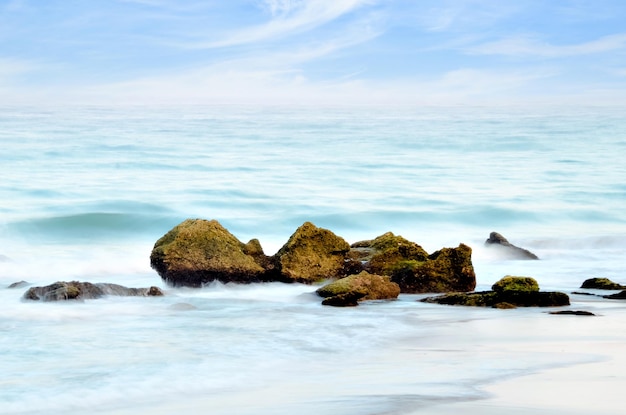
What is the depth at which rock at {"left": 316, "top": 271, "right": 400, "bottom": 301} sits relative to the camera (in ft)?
39.1

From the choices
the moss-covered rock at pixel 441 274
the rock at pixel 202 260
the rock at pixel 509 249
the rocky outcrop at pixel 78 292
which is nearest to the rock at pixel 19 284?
the rocky outcrop at pixel 78 292

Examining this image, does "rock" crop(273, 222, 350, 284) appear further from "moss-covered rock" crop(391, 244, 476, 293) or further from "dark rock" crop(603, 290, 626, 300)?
"dark rock" crop(603, 290, 626, 300)

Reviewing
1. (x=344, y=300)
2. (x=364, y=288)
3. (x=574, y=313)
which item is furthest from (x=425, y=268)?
(x=574, y=313)

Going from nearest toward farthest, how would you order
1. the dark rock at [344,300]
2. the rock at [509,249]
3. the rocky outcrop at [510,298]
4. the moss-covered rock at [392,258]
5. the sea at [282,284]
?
the sea at [282,284]
the rocky outcrop at [510,298]
the dark rock at [344,300]
the moss-covered rock at [392,258]
the rock at [509,249]

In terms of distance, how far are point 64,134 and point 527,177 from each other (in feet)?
93.7

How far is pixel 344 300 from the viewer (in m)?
11.6

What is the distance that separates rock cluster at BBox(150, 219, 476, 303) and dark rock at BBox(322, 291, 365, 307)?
1008 millimetres

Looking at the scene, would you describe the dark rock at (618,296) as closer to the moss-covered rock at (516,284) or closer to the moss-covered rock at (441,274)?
the moss-covered rock at (516,284)

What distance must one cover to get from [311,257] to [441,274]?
1723mm

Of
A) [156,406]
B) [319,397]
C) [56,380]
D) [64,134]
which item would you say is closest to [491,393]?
[319,397]

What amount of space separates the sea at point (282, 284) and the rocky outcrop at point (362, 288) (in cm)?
22

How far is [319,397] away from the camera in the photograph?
7.15 metres

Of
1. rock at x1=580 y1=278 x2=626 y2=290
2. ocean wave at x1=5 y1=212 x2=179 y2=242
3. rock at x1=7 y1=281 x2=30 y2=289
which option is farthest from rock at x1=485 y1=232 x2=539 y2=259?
ocean wave at x1=5 y1=212 x2=179 y2=242

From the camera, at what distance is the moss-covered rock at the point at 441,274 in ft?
41.4
